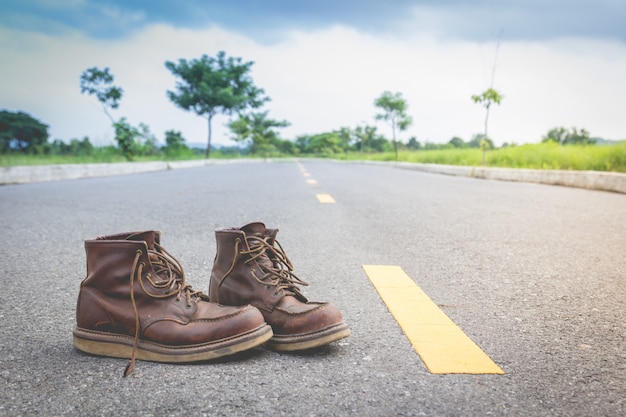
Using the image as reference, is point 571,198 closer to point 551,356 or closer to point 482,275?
point 482,275

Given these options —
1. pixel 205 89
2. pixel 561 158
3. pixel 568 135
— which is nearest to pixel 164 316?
pixel 561 158

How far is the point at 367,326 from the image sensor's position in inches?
69.1

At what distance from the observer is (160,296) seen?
1514 millimetres

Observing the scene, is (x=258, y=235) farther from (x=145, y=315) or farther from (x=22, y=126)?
(x=22, y=126)

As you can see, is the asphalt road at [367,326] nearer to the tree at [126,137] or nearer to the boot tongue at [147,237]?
the boot tongue at [147,237]

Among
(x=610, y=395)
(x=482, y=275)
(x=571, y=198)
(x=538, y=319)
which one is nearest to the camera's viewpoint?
(x=610, y=395)

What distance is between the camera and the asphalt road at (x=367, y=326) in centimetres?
120

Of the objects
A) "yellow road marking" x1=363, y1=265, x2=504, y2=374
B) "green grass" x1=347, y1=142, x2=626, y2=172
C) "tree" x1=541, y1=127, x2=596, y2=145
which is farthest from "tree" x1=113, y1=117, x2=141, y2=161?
"tree" x1=541, y1=127, x2=596, y2=145

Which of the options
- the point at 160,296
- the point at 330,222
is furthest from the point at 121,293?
the point at 330,222

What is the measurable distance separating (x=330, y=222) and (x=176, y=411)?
128 inches

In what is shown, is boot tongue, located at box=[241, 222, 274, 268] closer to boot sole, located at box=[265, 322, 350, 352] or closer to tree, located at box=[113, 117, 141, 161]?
boot sole, located at box=[265, 322, 350, 352]

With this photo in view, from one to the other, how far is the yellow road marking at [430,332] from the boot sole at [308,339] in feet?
0.82

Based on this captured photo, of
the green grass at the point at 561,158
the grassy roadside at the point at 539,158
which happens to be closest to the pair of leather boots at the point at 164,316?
the grassy roadside at the point at 539,158

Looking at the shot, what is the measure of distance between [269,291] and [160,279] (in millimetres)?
346
